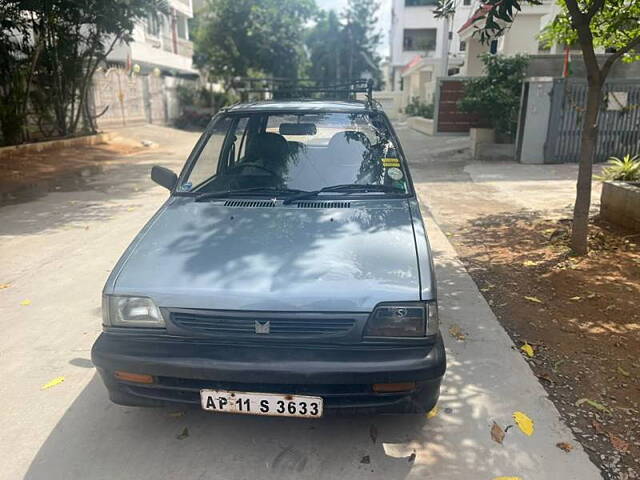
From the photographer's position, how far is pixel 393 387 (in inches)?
93.0

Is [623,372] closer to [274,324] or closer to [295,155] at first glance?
[274,324]

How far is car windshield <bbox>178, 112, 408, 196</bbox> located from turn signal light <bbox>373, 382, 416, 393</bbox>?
4.49 ft

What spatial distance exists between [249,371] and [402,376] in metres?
0.69

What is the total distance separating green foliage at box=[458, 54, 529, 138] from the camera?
1304 cm

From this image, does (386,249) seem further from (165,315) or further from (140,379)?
(140,379)

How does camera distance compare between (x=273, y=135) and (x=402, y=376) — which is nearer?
(x=402, y=376)

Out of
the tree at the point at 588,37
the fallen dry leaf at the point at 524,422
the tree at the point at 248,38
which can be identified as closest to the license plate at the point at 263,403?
the fallen dry leaf at the point at 524,422

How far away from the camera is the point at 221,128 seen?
391 centimetres

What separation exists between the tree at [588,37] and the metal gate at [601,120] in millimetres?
4856

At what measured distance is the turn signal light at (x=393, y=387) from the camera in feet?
7.72

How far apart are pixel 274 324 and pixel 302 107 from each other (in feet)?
6.76

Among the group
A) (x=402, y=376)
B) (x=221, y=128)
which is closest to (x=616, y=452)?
(x=402, y=376)

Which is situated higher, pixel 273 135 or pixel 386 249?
pixel 273 135

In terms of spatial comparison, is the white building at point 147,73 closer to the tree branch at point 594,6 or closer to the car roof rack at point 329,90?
the car roof rack at point 329,90
